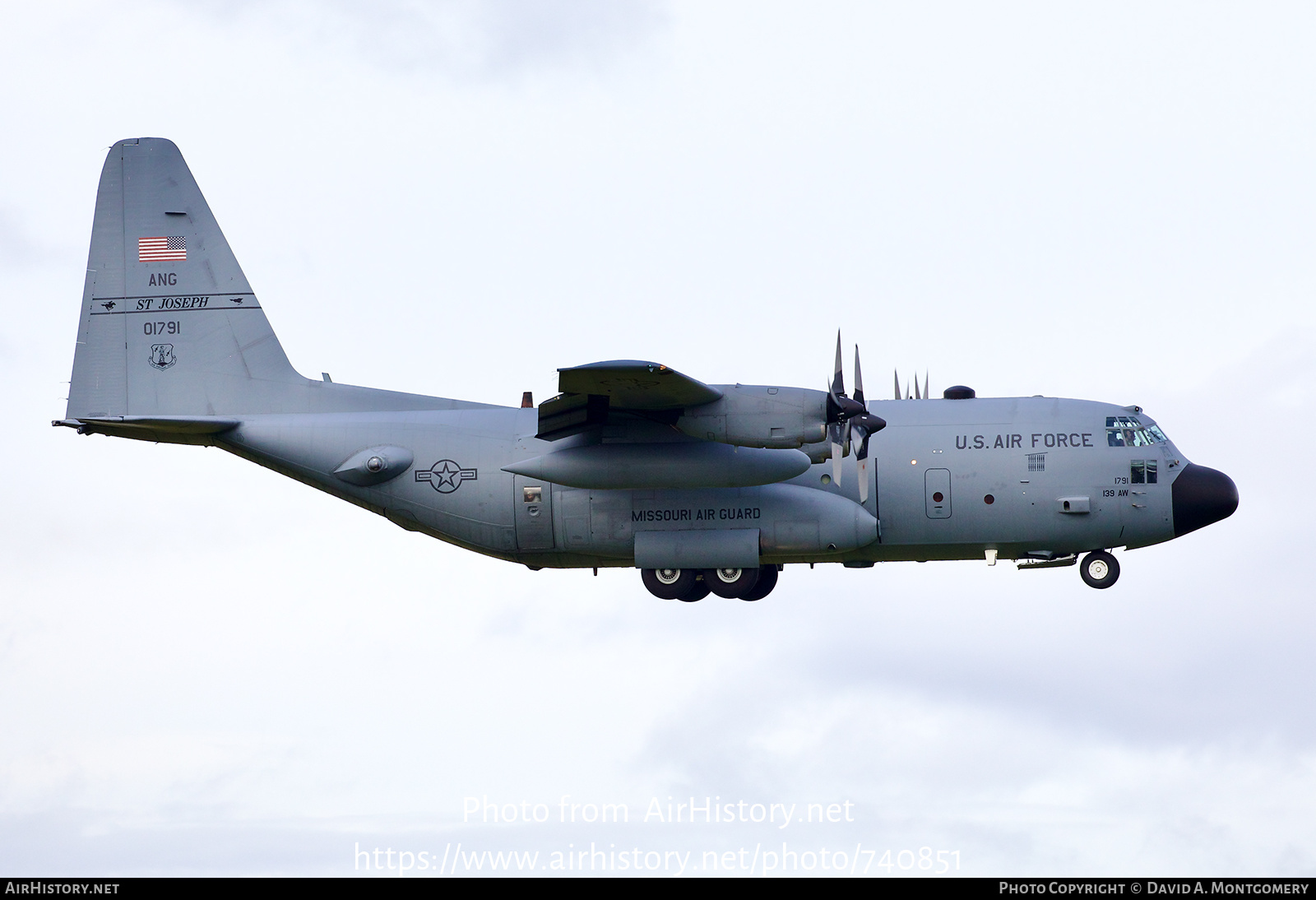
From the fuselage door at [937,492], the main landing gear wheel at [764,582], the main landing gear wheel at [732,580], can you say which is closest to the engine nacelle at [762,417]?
the fuselage door at [937,492]

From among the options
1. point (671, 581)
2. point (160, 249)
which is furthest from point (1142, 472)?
point (160, 249)

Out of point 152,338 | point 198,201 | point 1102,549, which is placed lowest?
point 1102,549

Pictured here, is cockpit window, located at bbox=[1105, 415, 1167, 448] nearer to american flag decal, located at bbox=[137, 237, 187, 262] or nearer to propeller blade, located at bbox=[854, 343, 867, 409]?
propeller blade, located at bbox=[854, 343, 867, 409]

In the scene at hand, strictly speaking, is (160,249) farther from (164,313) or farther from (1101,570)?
(1101,570)

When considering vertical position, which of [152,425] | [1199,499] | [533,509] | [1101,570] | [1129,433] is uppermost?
[152,425]

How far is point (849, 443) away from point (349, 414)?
877 cm

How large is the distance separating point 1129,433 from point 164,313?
55.0ft

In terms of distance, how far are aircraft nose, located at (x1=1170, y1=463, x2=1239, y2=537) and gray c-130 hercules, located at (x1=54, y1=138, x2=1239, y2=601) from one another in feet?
Answer: 0.10

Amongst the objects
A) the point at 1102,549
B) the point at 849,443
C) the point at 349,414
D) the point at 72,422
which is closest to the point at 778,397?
the point at 849,443

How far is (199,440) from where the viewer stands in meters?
26.2

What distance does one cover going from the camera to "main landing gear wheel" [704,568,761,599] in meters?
24.8

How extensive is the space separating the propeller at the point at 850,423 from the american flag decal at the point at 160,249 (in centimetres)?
1217

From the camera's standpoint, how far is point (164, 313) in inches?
1056
